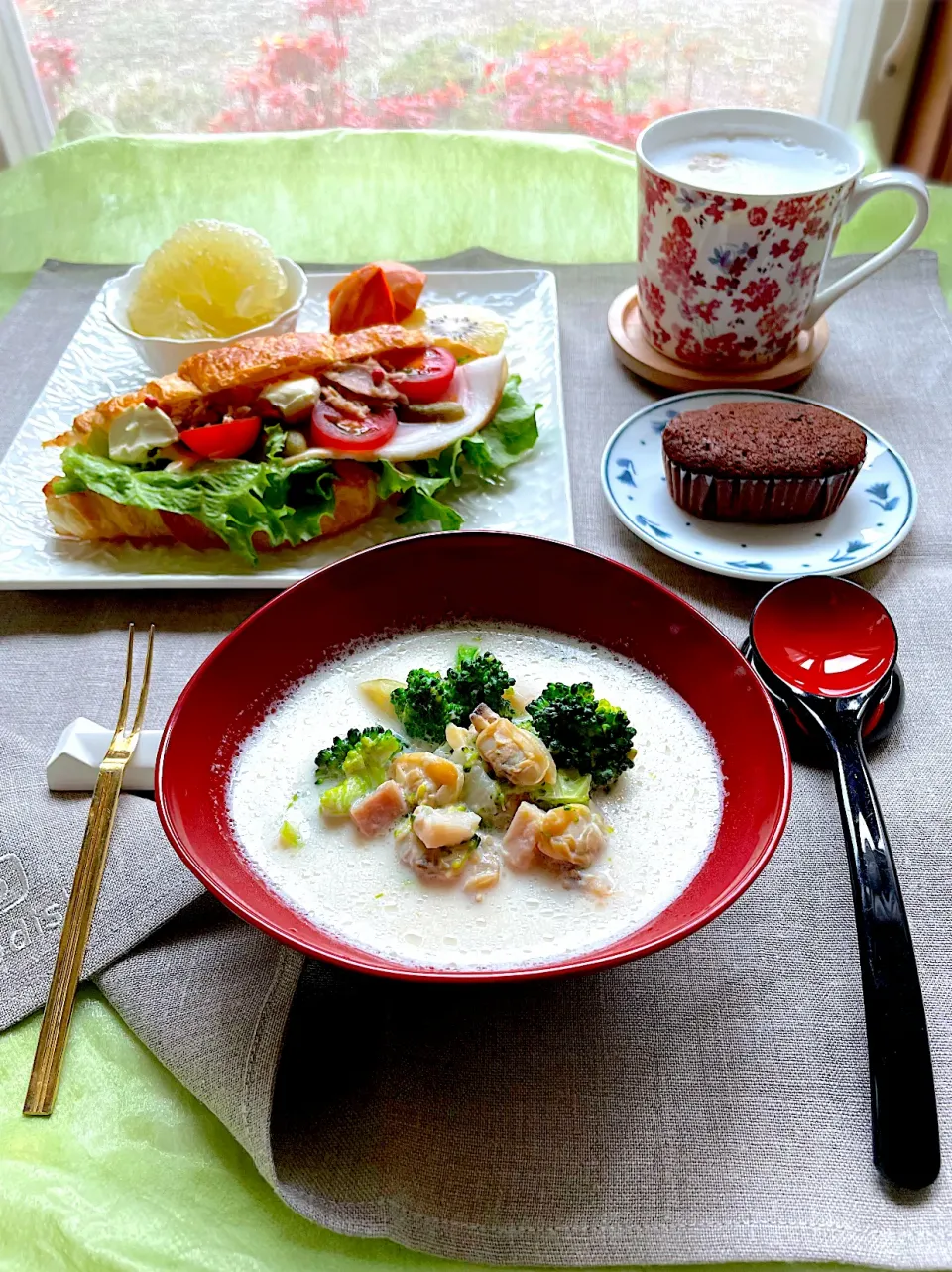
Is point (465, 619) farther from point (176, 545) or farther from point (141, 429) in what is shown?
point (141, 429)

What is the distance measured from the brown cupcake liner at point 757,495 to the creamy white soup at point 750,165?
0.54m

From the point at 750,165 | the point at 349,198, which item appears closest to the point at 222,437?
the point at 750,165

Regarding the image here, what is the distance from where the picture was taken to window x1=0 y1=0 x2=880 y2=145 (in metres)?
3.71

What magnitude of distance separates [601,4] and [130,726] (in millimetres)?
3469

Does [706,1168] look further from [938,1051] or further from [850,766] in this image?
[850,766]

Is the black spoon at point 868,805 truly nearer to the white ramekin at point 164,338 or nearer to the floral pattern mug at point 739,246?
the floral pattern mug at point 739,246

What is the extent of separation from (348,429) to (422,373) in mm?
206

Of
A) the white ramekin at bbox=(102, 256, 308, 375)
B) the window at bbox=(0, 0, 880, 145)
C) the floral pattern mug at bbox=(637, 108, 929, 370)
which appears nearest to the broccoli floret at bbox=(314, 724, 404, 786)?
the white ramekin at bbox=(102, 256, 308, 375)

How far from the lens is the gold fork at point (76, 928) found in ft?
3.27

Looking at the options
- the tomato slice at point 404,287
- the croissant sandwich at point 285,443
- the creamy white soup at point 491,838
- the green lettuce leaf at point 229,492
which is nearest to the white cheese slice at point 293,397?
the croissant sandwich at point 285,443

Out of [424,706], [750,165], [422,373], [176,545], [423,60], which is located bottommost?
[423,60]

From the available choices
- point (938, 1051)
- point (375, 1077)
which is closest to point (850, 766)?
point (938, 1051)

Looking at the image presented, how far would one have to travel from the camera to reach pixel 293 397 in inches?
67.2

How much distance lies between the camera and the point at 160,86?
13.1 ft
